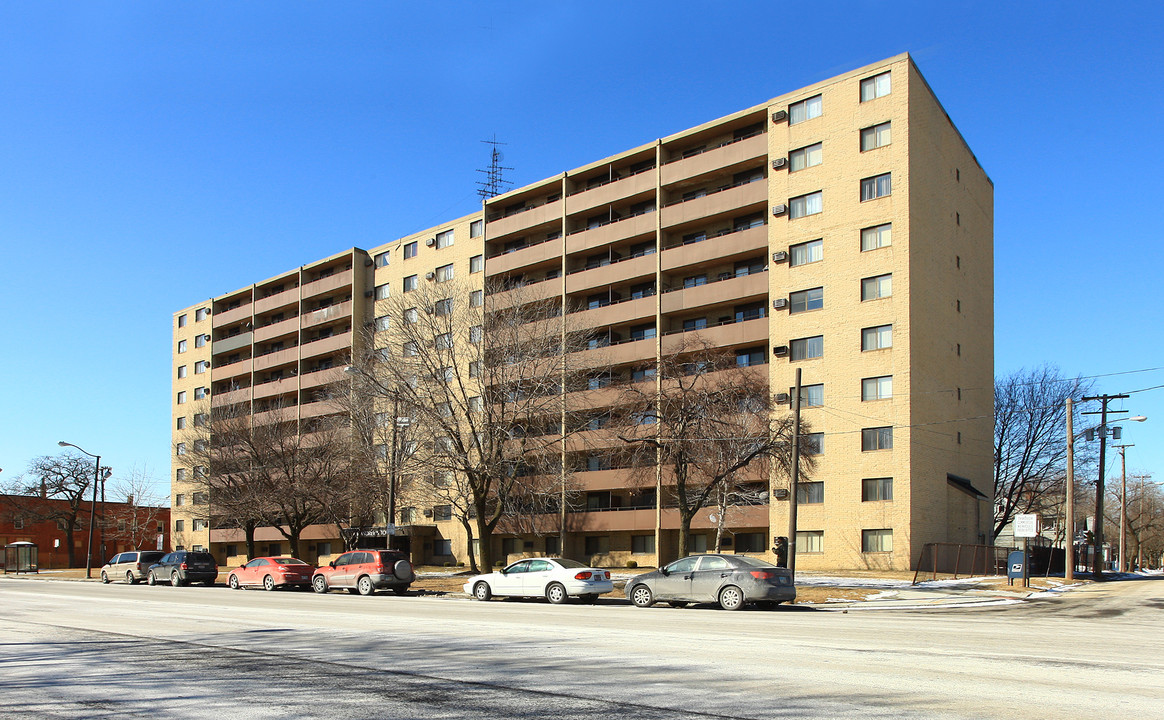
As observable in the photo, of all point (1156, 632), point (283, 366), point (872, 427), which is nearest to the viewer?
point (1156, 632)

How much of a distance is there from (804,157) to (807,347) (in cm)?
1026

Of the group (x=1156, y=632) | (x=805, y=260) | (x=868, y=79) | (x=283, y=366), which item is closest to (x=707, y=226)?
(x=805, y=260)

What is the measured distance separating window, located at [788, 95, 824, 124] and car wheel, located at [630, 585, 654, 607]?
3171cm

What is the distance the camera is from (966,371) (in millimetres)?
51562

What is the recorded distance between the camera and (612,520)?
53.7m

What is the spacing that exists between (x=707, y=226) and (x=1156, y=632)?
39.3 metres

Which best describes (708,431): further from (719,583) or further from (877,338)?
(719,583)

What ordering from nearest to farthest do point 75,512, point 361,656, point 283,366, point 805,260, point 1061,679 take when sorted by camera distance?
point 1061,679 → point 361,656 → point 805,260 → point 283,366 → point 75,512

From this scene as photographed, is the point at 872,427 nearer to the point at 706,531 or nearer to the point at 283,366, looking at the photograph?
the point at 706,531

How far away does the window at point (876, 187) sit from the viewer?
45438 millimetres

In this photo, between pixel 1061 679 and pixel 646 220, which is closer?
pixel 1061 679

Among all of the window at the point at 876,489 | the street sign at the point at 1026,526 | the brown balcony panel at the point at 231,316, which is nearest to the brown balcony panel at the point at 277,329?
the brown balcony panel at the point at 231,316

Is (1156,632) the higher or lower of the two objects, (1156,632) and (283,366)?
the lower

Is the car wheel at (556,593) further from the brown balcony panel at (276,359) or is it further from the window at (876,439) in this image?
the brown balcony panel at (276,359)
